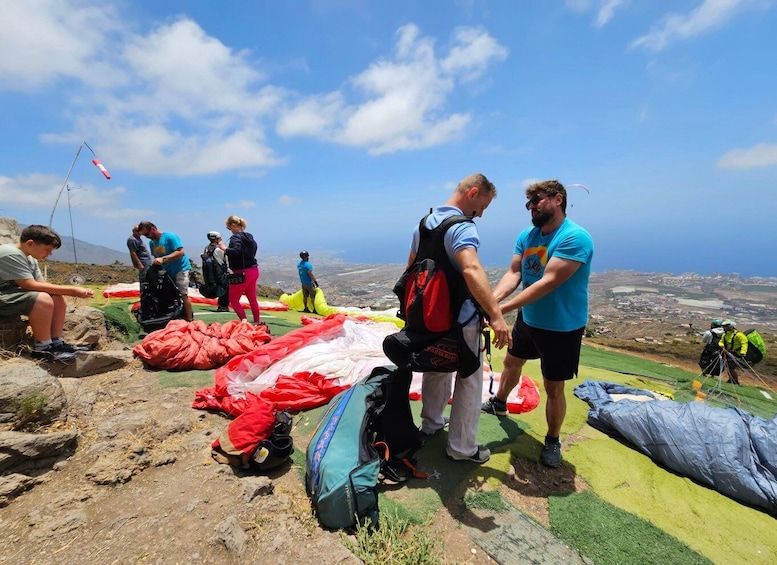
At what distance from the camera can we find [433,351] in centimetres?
249

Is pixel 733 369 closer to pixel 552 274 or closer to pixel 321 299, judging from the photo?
pixel 552 274

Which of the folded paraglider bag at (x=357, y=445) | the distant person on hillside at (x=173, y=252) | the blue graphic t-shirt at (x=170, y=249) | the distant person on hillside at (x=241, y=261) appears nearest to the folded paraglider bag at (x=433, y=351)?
the folded paraglider bag at (x=357, y=445)

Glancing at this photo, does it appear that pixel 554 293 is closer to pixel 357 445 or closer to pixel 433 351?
pixel 433 351

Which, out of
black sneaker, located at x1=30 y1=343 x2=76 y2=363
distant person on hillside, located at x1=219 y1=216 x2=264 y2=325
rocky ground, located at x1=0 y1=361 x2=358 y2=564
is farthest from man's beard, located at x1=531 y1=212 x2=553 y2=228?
black sneaker, located at x1=30 y1=343 x2=76 y2=363

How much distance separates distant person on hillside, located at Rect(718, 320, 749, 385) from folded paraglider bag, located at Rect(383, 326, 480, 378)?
7.89 meters

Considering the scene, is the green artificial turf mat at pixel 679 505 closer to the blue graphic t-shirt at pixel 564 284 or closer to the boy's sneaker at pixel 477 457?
the boy's sneaker at pixel 477 457

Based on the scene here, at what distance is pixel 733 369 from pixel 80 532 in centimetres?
1047

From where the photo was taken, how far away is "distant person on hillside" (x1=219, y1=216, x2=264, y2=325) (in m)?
5.98

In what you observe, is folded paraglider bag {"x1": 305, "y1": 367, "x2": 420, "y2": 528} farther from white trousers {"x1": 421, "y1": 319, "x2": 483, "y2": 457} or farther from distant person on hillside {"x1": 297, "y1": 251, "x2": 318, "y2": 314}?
distant person on hillside {"x1": 297, "y1": 251, "x2": 318, "y2": 314}

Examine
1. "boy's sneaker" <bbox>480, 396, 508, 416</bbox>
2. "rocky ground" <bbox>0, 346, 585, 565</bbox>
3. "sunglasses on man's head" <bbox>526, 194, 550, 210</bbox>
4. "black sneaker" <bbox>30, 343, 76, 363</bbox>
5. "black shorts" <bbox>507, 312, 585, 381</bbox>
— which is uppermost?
"sunglasses on man's head" <bbox>526, 194, 550, 210</bbox>

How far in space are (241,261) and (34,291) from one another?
8.79 feet

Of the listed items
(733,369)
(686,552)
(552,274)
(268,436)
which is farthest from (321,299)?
(733,369)

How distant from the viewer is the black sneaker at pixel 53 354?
3848mm

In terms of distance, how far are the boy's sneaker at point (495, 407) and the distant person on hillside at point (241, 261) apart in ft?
13.8
